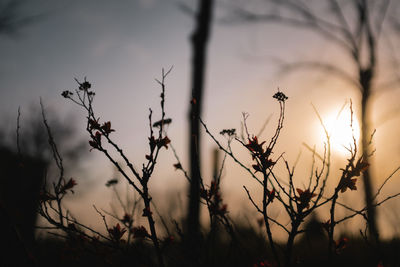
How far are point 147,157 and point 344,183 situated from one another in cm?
133

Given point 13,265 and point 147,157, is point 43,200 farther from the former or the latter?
point 13,265

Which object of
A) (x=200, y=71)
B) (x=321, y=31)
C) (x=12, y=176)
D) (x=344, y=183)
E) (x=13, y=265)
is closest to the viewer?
(x=344, y=183)

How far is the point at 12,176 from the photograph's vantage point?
1013 cm

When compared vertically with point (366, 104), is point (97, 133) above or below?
below

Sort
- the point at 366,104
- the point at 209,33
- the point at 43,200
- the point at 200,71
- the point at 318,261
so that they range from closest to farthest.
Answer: the point at 43,200 < the point at 200,71 < the point at 209,33 < the point at 318,261 < the point at 366,104

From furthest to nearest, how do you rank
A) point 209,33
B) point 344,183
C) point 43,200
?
point 209,33 → point 43,200 → point 344,183

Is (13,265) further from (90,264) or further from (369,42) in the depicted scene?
(369,42)

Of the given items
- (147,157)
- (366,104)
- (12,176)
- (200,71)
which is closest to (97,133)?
(147,157)

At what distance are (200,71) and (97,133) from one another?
7.08 feet

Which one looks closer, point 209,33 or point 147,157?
point 147,157

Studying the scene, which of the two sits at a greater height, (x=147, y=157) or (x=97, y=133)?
(x=97, y=133)

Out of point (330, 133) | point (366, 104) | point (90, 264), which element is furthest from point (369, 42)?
point (90, 264)

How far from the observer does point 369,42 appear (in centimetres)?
761

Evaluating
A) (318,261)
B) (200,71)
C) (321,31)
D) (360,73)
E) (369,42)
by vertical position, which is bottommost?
(318,261)
